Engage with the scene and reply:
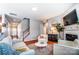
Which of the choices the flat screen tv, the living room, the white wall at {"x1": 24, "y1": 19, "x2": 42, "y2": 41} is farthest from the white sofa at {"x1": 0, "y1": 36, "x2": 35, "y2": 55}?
the flat screen tv

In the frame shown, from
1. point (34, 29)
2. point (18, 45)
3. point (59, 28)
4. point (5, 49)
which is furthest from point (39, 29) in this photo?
point (5, 49)

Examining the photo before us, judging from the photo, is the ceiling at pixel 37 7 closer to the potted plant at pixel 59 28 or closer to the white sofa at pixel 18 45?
the potted plant at pixel 59 28

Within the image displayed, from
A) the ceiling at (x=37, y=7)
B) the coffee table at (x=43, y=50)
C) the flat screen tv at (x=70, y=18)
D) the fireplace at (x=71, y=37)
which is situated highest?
the ceiling at (x=37, y=7)

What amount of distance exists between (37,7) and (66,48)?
2.98ft

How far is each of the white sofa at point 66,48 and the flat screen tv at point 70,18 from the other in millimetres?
347

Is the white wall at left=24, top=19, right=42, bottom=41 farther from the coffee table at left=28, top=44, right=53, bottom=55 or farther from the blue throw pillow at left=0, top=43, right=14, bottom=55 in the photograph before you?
the blue throw pillow at left=0, top=43, right=14, bottom=55

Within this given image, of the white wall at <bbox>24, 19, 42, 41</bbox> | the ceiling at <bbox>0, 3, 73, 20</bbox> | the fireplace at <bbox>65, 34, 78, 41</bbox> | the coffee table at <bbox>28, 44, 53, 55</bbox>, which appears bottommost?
the coffee table at <bbox>28, 44, 53, 55</bbox>

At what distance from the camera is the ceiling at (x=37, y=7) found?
195cm

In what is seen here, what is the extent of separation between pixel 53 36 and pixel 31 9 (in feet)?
2.09

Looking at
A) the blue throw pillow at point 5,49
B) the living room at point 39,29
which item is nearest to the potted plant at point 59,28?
the living room at point 39,29

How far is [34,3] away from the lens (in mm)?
1974

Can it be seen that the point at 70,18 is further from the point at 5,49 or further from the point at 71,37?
the point at 5,49

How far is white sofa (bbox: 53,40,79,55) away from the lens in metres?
1.94
